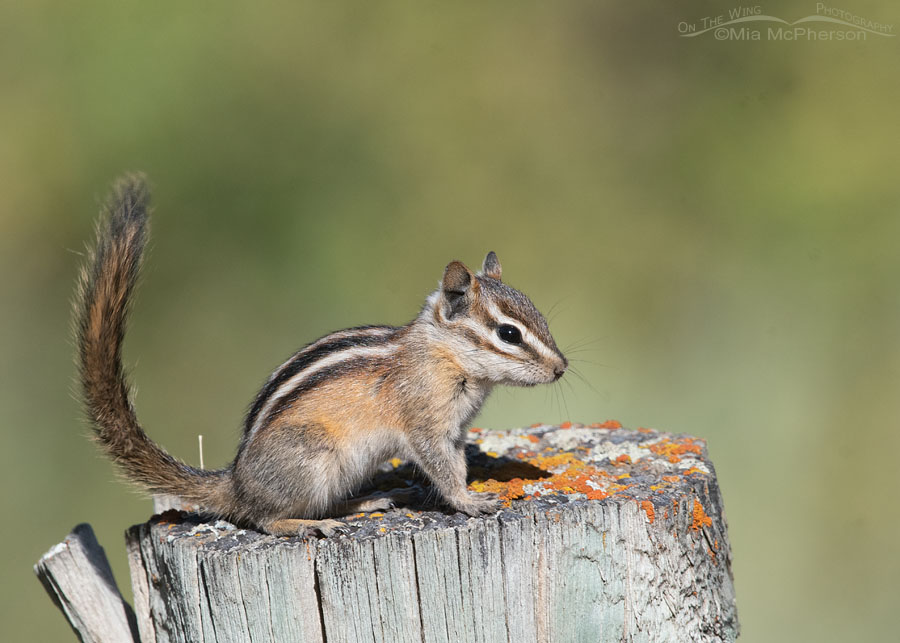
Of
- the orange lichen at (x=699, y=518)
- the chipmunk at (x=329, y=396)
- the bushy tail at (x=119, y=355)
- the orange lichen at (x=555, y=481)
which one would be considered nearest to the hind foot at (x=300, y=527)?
the chipmunk at (x=329, y=396)

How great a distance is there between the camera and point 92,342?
3.48 metres

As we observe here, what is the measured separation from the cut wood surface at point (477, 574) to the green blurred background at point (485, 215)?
10.6 feet

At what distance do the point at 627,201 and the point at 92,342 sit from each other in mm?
4961

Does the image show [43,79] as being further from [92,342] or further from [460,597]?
[460,597]

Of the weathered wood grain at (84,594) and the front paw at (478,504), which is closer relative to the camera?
the front paw at (478,504)

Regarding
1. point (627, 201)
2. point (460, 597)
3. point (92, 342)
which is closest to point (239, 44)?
point (627, 201)

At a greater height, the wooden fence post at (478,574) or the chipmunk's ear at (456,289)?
the chipmunk's ear at (456,289)

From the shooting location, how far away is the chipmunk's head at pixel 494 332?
3520 mm

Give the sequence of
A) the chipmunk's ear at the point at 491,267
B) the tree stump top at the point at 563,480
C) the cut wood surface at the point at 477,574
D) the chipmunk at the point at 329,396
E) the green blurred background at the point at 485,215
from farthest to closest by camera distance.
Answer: the green blurred background at the point at 485,215 < the chipmunk's ear at the point at 491,267 < the chipmunk at the point at 329,396 < the tree stump top at the point at 563,480 < the cut wood surface at the point at 477,574

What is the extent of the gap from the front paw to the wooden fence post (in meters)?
0.05

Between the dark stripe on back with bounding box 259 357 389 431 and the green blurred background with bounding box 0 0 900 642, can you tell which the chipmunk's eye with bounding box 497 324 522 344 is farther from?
the green blurred background with bounding box 0 0 900 642

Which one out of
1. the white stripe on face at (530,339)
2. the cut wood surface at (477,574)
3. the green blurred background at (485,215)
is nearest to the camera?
the cut wood surface at (477,574)

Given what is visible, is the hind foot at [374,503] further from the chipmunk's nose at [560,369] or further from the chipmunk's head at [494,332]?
the chipmunk's nose at [560,369]

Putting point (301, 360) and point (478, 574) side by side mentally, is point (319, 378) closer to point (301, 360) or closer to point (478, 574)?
point (301, 360)
